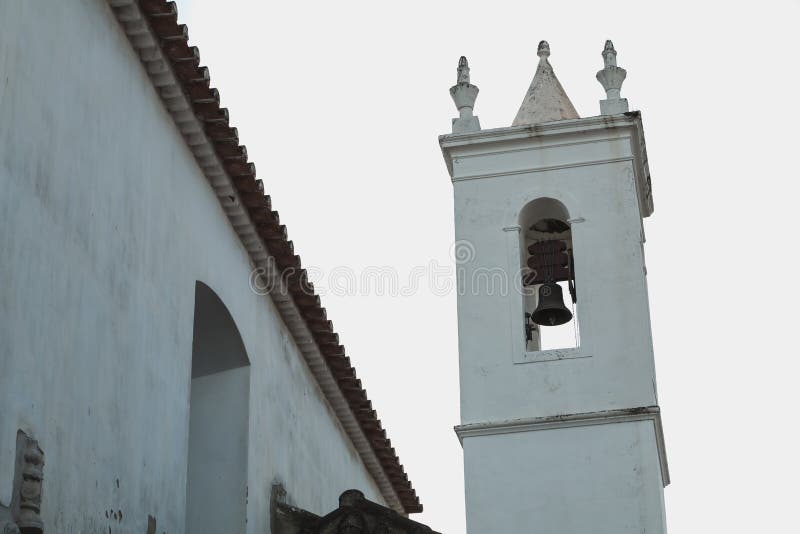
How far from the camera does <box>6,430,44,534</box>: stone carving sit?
685 cm

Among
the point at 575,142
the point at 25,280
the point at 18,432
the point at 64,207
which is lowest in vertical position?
the point at 18,432

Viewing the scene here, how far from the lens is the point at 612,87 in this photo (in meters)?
14.0

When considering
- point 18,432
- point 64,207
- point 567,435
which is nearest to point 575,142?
point 567,435

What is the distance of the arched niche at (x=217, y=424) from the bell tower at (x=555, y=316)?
229 centimetres

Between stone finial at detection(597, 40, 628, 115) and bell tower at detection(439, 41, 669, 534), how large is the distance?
1 centimetres

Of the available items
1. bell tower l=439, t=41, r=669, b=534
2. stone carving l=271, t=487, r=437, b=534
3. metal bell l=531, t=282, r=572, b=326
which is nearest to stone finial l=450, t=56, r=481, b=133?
bell tower l=439, t=41, r=669, b=534

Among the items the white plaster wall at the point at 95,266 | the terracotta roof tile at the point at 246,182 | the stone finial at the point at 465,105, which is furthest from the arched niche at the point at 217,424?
the stone finial at the point at 465,105

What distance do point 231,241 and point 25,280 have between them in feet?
14.0

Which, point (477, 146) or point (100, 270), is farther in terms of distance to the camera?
point (477, 146)

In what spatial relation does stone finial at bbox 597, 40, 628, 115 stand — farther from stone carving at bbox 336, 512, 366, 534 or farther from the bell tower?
stone carving at bbox 336, 512, 366, 534

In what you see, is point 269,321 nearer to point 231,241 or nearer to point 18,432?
point 231,241

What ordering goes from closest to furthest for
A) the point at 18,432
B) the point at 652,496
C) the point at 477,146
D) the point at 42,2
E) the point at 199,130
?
1. the point at 18,432
2. the point at 42,2
3. the point at 199,130
4. the point at 652,496
5. the point at 477,146

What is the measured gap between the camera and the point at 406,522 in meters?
10.9

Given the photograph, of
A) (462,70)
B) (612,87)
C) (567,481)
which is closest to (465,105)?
(462,70)
